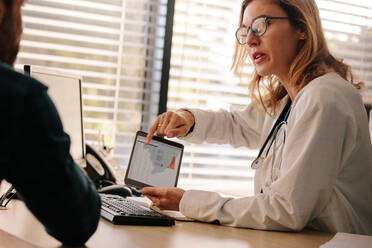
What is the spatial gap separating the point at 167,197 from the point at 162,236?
9.0 inches

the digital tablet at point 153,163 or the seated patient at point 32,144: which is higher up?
the seated patient at point 32,144

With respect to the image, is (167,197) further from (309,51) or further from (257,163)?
(309,51)

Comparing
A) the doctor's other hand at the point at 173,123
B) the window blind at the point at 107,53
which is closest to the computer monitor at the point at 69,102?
the doctor's other hand at the point at 173,123

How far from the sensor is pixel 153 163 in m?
1.43

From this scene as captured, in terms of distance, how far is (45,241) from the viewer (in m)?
0.97

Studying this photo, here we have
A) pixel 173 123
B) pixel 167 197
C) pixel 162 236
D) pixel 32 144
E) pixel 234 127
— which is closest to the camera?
pixel 32 144

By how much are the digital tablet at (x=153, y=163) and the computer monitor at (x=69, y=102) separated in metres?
0.40

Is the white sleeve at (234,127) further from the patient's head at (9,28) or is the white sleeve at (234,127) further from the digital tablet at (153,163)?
the patient's head at (9,28)

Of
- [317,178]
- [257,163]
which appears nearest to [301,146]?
[317,178]

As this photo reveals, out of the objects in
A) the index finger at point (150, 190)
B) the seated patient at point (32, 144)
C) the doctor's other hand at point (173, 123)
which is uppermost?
the seated patient at point (32, 144)

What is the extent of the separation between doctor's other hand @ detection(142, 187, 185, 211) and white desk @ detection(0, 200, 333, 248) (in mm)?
69

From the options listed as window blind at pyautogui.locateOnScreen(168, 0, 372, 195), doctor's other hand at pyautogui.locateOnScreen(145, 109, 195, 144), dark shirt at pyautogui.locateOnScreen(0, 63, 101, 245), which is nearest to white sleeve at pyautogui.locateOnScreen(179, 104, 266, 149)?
doctor's other hand at pyautogui.locateOnScreen(145, 109, 195, 144)

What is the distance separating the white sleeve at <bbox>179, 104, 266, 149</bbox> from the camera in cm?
Answer: 189

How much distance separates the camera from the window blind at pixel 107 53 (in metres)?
2.65
